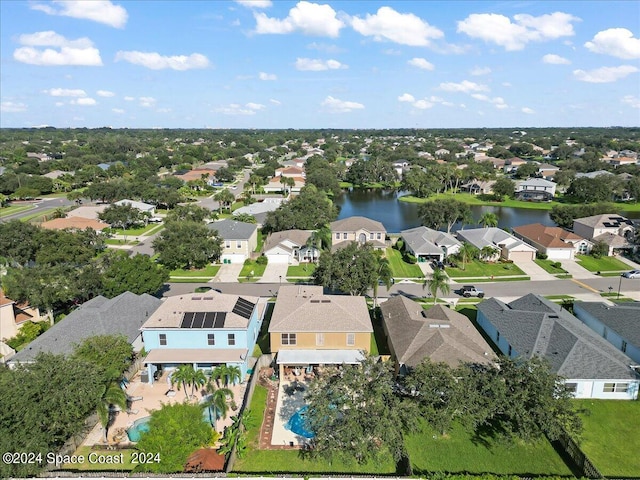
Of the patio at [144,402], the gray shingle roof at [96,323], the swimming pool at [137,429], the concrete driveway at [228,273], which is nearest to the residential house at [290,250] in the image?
the concrete driveway at [228,273]

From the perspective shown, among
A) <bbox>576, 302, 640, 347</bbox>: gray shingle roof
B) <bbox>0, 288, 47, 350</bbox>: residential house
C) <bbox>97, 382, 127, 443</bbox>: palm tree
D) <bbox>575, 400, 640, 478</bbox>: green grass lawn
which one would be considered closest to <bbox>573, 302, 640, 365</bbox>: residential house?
<bbox>576, 302, 640, 347</bbox>: gray shingle roof

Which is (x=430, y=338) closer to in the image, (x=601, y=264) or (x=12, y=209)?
(x=601, y=264)

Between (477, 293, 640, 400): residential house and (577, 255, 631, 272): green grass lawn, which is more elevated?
(477, 293, 640, 400): residential house

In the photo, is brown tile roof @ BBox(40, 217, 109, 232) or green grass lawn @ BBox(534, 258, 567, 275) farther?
brown tile roof @ BBox(40, 217, 109, 232)

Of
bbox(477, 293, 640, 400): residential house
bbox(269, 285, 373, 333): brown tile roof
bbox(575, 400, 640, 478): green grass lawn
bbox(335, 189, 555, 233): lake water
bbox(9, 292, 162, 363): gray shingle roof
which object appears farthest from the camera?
bbox(335, 189, 555, 233): lake water

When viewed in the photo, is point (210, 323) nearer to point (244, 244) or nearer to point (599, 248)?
point (244, 244)

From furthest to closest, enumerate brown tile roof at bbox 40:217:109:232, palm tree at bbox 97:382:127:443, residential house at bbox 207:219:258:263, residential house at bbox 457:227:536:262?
1. brown tile roof at bbox 40:217:109:232
2. residential house at bbox 207:219:258:263
3. residential house at bbox 457:227:536:262
4. palm tree at bbox 97:382:127:443

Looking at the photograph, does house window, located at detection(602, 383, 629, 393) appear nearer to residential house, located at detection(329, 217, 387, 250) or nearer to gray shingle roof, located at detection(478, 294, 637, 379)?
gray shingle roof, located at detection(478, 294, 637, 379)

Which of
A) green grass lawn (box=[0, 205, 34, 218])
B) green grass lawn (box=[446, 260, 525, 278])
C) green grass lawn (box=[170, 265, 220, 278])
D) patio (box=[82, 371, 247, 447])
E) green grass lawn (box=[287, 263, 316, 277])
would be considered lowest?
green grass lawn (box=[170, 265, 220, 278])
